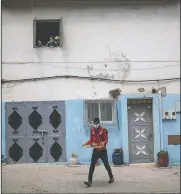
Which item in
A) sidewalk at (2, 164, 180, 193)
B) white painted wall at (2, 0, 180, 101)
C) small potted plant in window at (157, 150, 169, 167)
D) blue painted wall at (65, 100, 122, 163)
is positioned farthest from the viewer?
blue painted wall at (65, 100, 122, 163)

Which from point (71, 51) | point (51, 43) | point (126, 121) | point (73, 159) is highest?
point (51, 43)

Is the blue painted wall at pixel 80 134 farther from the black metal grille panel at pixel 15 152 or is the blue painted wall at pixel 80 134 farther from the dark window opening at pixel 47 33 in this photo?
the dark window opening at pixel 47 33

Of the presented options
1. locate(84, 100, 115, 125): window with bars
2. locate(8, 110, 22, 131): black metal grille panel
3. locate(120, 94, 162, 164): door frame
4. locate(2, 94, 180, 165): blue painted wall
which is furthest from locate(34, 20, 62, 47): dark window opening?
locate(120, 94, 162, 164): door frame

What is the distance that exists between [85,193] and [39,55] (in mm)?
3635

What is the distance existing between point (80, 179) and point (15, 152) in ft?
7.41

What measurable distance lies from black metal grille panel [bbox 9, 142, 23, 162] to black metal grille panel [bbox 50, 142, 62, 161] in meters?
0.68

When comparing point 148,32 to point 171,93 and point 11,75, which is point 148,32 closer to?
point 171,93

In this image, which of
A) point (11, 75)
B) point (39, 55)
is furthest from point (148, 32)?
point (11, 75)

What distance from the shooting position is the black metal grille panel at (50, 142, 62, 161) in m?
8.27

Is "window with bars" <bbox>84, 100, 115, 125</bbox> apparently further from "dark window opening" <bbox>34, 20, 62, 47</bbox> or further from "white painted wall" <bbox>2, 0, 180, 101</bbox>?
"dark window opening" <bbox>34, 20, 62, 47</bbox>

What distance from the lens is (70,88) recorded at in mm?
8305

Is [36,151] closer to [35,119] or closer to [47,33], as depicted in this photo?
[35,119]

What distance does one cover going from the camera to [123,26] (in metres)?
7.78

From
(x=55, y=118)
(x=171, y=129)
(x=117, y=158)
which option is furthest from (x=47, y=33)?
(x=171, y=129)
